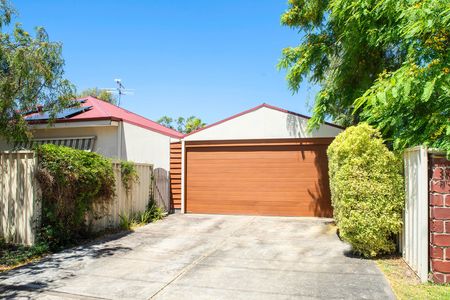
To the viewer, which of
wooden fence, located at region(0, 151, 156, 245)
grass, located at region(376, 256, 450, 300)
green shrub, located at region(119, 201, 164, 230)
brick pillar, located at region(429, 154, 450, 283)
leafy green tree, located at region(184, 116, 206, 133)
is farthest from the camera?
leafy green tree, located at region(184, 116, 206, 133)

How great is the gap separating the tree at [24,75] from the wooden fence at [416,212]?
7.46 meters

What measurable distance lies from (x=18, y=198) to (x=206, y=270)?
4568 millimetres

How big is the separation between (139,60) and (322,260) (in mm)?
12986

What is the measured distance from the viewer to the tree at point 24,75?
7273 millimetres

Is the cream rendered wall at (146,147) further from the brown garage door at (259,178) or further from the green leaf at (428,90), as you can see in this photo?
the green leaf at (428,90)

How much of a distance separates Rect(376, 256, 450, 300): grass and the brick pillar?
0.76 ft

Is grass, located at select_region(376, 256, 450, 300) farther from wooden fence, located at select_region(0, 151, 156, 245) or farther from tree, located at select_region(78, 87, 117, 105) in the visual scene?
tree, located at select_region(78, 87, 117, 105)

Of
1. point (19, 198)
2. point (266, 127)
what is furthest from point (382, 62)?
point (19, 198)

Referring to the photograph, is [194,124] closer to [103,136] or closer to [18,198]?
[103,136]

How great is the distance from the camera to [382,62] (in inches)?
384

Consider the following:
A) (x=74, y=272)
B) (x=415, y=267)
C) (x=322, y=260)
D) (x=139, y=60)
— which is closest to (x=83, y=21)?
(x=139, y=60)

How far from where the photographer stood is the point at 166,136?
43.2 ft

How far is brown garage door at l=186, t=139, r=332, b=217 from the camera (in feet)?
38.4

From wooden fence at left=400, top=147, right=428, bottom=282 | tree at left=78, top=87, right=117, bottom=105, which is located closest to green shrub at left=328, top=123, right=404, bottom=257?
wooden fence at left=400, top=147, right=428, bottom=282
